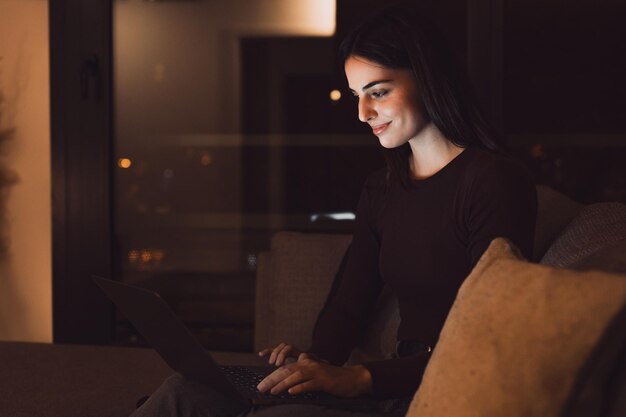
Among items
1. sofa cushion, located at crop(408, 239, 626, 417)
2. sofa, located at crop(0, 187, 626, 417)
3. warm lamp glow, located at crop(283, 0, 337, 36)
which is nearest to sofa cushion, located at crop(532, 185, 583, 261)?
sofa, located at crop(0, 187, 626, 417)

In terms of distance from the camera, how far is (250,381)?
173 centimetres

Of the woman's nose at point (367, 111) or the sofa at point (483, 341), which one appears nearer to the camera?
the sofa at point (483, 341)

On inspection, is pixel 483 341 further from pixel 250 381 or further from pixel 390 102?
pixel 390 102

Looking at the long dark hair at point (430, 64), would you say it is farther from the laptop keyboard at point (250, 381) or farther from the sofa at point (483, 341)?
the laptop keyboard at point (250, 381)

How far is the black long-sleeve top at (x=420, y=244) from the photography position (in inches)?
Answer: 64.3

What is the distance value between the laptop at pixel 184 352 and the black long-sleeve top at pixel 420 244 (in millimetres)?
126

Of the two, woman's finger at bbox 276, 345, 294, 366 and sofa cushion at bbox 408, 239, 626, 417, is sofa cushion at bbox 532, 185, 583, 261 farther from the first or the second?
sofa cushion at bbox 408, 239, 626, 417

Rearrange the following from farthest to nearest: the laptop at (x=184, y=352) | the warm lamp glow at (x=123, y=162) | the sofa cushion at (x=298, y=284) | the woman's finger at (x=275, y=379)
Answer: the warm lamp glow at (x=123, y=162) → the sofa cushion at (x=298, y=284) → the woman's finger at (x=275, y=379) → the laptop at (x=184, y=352)

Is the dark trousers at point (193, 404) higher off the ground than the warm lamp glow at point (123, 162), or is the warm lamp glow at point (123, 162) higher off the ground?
the warm lamp glow at point (123, 162)

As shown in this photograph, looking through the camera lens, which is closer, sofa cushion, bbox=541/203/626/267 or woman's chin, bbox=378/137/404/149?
sofa cushion, bbox=541/203/626/267

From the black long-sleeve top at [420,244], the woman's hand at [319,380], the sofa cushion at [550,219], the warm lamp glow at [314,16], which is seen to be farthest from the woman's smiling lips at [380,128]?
the warm lamp glow at [314,16]

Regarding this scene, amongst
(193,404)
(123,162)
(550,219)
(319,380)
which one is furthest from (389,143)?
(123,162)

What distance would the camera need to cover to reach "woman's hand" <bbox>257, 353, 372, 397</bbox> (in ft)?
5.18

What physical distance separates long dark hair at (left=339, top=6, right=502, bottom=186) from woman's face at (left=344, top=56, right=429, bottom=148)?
0.02 meters
